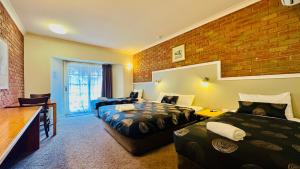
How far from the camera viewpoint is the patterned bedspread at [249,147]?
96 centimetres

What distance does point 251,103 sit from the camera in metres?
2.27

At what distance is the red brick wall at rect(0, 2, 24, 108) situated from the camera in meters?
2.42

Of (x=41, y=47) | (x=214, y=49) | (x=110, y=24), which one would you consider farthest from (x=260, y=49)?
(x=41, y=47)

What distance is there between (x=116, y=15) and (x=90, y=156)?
281cm

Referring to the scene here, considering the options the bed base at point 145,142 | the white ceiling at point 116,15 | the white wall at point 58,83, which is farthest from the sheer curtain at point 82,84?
the bed base at point 145,142

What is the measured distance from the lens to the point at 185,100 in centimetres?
363

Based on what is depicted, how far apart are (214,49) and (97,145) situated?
3.22 metres

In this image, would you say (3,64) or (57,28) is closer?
(3,64)

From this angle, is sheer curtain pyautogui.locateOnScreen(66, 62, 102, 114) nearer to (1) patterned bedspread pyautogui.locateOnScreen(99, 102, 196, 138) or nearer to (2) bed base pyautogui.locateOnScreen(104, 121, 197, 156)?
(1) patterned bedspread pyautogui.locateOnScreen(99, 102, 196, 138)

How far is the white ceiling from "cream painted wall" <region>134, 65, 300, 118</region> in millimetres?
1246

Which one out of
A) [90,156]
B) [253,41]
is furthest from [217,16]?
[90,156]

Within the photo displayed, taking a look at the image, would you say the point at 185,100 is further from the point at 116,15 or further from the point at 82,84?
the point at 82,84

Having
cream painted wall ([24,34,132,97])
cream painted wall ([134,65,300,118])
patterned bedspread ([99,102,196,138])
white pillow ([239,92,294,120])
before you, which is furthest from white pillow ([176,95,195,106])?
cream painted wall ([24,34,132,97])

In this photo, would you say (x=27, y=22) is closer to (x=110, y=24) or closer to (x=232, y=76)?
(x=110, y=24)
